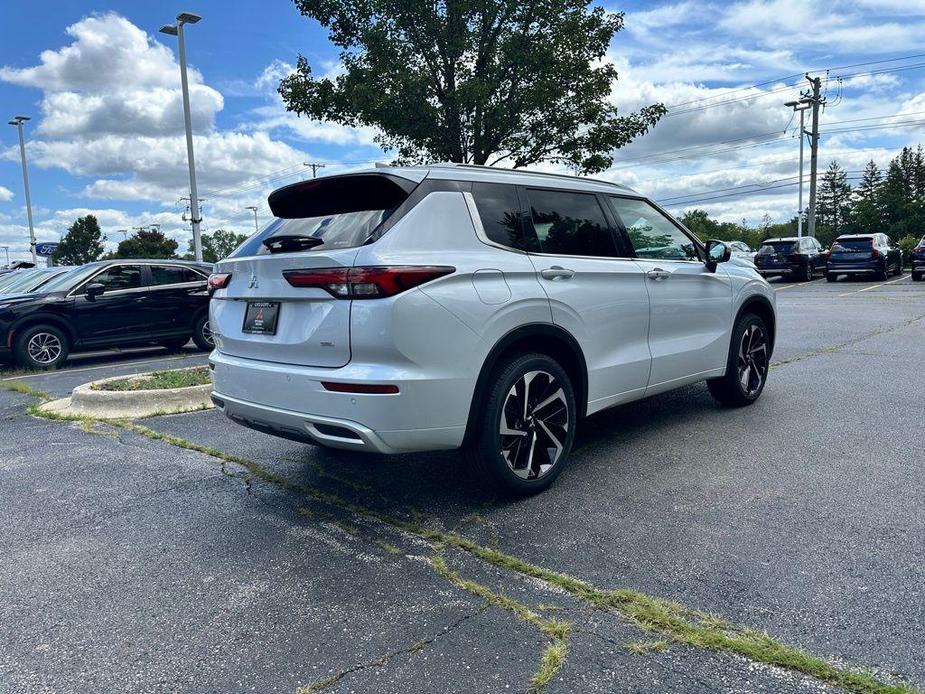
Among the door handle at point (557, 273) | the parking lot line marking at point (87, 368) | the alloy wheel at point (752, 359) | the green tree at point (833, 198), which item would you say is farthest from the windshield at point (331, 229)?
the green tree at point (833, 198)

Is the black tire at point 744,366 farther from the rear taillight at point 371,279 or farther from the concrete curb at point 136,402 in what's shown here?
the concrete curb at point 136,402

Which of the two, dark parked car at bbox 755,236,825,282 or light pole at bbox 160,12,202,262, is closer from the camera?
light pole at bbox 160,12,202,262

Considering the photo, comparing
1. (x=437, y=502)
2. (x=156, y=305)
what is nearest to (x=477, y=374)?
(x=437, y=502)

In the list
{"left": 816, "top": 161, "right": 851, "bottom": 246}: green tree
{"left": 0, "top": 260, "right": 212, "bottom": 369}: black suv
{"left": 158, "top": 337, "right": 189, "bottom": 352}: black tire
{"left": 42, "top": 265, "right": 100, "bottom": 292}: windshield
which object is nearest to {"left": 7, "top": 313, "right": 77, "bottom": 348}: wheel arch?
{"left": 0, "top": 260, "right": 212, "bottom": 369}: black suv

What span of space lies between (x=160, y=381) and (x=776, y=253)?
988 inches

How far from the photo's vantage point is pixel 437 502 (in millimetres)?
3916

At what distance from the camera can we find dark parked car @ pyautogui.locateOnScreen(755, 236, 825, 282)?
26.5 m

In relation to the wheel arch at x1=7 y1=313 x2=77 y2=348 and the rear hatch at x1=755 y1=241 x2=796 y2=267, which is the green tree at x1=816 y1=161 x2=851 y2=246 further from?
the wheel arch at x1=7 y1=313 x2=77 y2=348

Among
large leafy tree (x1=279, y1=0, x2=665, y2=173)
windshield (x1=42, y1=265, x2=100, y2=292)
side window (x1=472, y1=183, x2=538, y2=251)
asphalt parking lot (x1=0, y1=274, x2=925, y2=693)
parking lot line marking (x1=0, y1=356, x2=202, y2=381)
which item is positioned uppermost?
large leafy tree (x1=279, y1=0, x2=665, y2=173)

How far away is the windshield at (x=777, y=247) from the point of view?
2655 cm

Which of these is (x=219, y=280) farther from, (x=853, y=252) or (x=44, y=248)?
(x=44, y=248)

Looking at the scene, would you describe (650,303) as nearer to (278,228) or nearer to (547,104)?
(278,228)

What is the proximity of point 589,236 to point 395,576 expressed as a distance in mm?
2500

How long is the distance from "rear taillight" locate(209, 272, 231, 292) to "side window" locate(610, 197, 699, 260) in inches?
101
